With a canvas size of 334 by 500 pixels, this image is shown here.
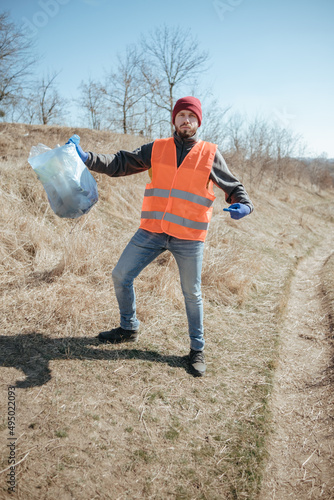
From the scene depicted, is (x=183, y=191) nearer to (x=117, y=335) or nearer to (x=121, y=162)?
(x=121, y=162)

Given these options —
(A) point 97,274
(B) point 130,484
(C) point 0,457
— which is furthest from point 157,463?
(A) point 97,274

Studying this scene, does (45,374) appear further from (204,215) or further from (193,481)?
(204,215)

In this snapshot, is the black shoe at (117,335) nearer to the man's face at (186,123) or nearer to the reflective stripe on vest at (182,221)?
the reflective stripe on vest at (182,221)

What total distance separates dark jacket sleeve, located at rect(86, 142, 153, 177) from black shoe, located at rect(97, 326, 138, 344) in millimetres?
1432

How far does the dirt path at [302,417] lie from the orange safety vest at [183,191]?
158cm

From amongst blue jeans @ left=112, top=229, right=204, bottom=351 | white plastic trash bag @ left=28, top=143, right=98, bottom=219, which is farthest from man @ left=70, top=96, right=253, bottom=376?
white plastic trash bag @ left=28, top=143, right=98, bottom=219

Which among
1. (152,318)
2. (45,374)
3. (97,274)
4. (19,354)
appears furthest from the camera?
(97,274)

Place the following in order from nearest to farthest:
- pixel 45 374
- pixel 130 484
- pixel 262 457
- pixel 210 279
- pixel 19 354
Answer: pixel 130 484 < pixel 262 457 < pixel 45 374 < pixel 19 354 < pixel 210 279

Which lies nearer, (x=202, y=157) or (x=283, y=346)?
(x=202, y=157)

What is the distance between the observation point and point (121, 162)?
2.62 m

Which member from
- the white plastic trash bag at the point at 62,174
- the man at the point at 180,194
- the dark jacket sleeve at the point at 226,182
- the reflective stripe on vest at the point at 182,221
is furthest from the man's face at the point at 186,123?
the white plastic trash bag at the point at 62,174

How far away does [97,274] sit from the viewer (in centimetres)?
401

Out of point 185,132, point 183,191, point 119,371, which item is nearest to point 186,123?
point 185,132

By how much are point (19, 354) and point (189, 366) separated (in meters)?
1.45
